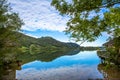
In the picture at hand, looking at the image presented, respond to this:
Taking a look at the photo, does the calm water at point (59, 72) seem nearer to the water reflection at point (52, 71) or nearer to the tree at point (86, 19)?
the water reflection at point (52, 71)

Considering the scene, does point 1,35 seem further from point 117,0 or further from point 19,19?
point 117,0

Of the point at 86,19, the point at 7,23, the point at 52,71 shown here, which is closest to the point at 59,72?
the point at 52,71

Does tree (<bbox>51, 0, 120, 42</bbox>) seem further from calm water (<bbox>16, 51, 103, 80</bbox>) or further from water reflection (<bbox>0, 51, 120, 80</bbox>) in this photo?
calm water (<bbox>16, 51, 103, 80</bbox>)

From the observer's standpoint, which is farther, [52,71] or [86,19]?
[52,71]

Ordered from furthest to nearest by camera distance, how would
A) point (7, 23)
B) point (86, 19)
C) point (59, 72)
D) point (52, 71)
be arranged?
point (52, 71) → point (59, 72) → point (7, 23) → point (86, 19)

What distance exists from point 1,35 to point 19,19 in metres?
8.57

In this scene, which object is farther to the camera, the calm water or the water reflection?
the calm water

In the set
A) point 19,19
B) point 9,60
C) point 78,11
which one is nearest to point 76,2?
point 78,11

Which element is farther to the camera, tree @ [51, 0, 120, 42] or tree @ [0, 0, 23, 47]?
tree @ [0, 0, 23, 47]

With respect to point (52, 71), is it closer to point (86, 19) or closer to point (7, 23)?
point (7, 23)

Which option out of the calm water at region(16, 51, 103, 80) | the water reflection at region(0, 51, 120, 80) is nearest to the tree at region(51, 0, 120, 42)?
the water reflection at region(0, 51, 120, 80)

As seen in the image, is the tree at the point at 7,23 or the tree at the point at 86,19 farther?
the tree at the point at 7,23

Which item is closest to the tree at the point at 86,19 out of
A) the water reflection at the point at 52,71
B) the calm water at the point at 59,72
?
the water reflection at the point at 52,71

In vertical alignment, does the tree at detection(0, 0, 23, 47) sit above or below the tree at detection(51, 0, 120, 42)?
above
